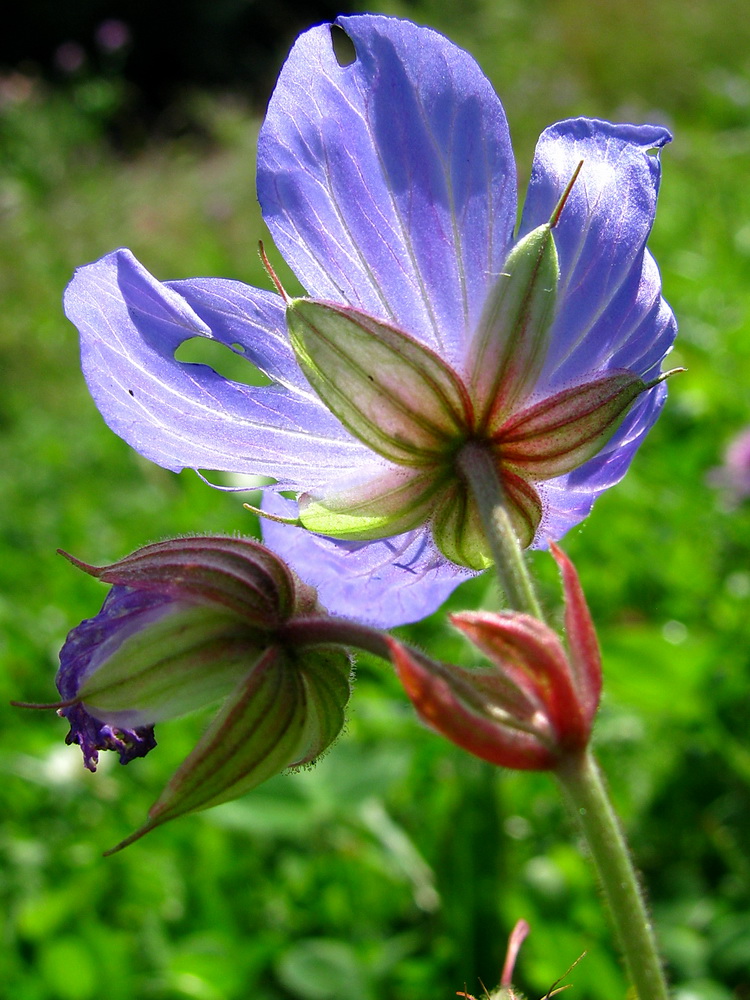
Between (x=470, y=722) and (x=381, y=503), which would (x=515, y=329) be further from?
(x=470, y=722)

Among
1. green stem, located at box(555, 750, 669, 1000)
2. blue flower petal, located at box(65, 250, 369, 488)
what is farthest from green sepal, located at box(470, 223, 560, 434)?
green stem, located at box(555, 750, 669, 1000)

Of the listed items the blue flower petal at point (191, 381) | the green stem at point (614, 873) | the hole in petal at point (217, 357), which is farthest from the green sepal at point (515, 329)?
the hole in petal at point (217, 357)

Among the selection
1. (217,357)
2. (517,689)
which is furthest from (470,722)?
(217,357)

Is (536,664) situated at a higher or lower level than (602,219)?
lower

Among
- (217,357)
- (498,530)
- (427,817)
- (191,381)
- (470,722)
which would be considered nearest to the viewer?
(470,722)

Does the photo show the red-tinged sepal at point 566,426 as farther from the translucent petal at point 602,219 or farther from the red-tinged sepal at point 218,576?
the red-tinged sepal at point 218,576

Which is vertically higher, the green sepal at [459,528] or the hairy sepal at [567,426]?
the hairy sepal at [567,426]
